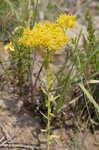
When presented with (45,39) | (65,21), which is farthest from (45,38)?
(65,21)

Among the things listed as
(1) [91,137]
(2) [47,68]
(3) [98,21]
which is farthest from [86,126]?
(3) [98,21]

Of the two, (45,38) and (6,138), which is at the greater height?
(45,38)

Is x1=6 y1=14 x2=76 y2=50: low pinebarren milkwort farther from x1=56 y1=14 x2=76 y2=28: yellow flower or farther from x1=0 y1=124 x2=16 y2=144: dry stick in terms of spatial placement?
x1=0 y1=124 x2=16 y2=144: dry stick

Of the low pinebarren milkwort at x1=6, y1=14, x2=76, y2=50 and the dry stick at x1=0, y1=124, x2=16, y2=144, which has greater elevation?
the low pinebarren milkwort at x1=6, y1=14, x2=76, y2=50

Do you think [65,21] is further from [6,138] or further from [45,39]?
[6,138]

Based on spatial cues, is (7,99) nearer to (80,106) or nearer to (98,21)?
(80,106)

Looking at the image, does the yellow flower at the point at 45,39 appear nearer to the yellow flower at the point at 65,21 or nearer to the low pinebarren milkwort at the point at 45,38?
the low pinebarren milkwort at the point at 45,38

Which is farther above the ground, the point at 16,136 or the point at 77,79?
the point at 77,79

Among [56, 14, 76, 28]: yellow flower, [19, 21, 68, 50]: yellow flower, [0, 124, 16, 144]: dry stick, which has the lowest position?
[0, 124, 16, 144]: dry stick

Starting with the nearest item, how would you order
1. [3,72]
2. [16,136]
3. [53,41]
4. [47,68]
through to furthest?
1. [53,41]
2. [47,68]
3. [16,136]
4. [3,72]

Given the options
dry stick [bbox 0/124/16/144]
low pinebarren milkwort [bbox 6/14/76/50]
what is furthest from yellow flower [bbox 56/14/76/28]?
dry stick [bbox 0/124/16/144]

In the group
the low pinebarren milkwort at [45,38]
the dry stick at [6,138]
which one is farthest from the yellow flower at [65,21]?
the dry stick at [6,138]

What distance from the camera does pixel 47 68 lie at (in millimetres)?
1575

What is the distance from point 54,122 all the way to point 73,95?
0.20 metres
